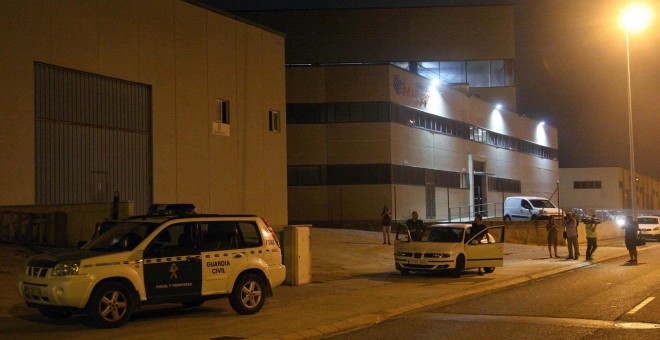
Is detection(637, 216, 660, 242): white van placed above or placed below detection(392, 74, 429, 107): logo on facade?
below

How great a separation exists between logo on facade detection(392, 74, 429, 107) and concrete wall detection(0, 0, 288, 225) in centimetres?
1223

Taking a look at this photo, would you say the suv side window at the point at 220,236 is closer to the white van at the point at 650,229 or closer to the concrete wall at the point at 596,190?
the white van at the point at 650,229

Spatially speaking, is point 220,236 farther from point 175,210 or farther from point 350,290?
point 350,290

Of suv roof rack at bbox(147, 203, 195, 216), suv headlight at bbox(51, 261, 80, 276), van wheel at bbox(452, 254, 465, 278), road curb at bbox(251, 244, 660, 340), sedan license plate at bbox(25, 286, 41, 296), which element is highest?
suv roof rack at bbox(147, 203, 195, 216)

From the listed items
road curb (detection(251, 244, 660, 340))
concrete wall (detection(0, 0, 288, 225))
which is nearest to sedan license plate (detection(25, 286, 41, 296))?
road curb (detection(251, 244, 660, 340))

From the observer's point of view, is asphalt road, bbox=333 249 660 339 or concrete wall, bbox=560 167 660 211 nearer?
asphalt road, bbox=333 249 660 339

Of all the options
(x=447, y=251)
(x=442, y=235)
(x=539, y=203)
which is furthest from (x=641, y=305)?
(x=539, y=203)

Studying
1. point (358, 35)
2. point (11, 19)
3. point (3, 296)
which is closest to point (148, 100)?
point (11, 19)

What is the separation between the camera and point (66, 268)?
10914 millimetres

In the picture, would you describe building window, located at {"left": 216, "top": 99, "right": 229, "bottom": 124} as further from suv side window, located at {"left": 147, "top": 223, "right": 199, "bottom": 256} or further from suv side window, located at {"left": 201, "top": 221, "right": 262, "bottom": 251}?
suv side window, located at {"left": 147, "top": 223, "right": 199, "bottom": 256}

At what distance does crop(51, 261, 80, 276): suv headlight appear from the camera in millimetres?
10867

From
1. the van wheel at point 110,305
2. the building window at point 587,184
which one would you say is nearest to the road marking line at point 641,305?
the van wheel at point 110,305

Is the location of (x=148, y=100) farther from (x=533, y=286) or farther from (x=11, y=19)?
(x=533, y=286)

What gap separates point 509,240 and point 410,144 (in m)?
9.56
